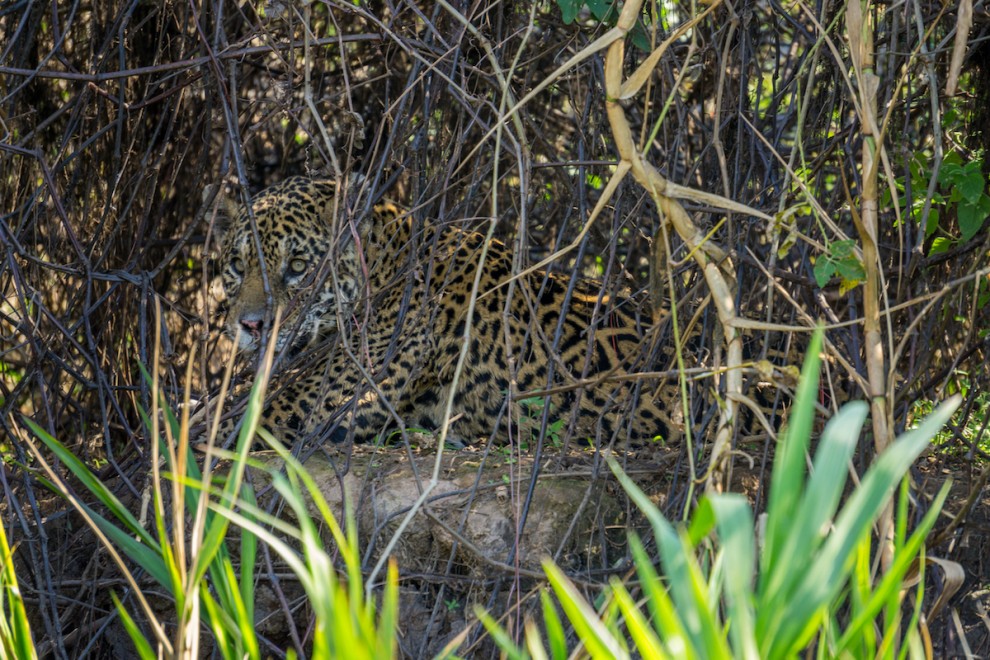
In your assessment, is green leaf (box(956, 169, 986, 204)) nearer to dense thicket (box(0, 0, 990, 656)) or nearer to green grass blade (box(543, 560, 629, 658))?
dense thicket (box(0, 0, 990, 656))

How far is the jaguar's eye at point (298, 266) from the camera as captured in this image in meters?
5.01

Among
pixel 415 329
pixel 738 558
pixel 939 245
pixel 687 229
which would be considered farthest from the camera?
pixel 415 329

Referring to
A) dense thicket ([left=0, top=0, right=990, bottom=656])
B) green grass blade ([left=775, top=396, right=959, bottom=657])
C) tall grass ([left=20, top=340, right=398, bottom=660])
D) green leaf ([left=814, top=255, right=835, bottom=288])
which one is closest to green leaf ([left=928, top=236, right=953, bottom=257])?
dense thicket ([left=0, top=0, right=990, bottom=656])

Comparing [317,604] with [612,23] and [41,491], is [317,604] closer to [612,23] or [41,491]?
[612,23]

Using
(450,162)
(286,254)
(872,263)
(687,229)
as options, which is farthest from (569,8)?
(286,254)

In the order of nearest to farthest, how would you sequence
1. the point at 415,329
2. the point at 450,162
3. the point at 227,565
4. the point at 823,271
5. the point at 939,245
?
the point at 227,565, the point at 823,271, the point at 450,162, the point at 939,245, the point at 415,329

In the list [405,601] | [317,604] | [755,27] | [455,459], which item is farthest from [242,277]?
[317,604]

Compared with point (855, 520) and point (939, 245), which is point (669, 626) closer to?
point (855, 520)

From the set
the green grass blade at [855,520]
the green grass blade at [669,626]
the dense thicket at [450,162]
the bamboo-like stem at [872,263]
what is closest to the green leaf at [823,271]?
the dense thicket at [450,162]

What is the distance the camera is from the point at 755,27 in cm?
452

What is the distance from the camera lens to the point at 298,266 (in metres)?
5.02

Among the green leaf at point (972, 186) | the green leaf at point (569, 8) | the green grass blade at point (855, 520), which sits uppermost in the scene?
the green leaf at point (569, 8)

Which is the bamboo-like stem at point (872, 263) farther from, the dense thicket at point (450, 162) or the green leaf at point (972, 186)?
the green leaf at point (972, 186)

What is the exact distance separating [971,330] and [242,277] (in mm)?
3203
